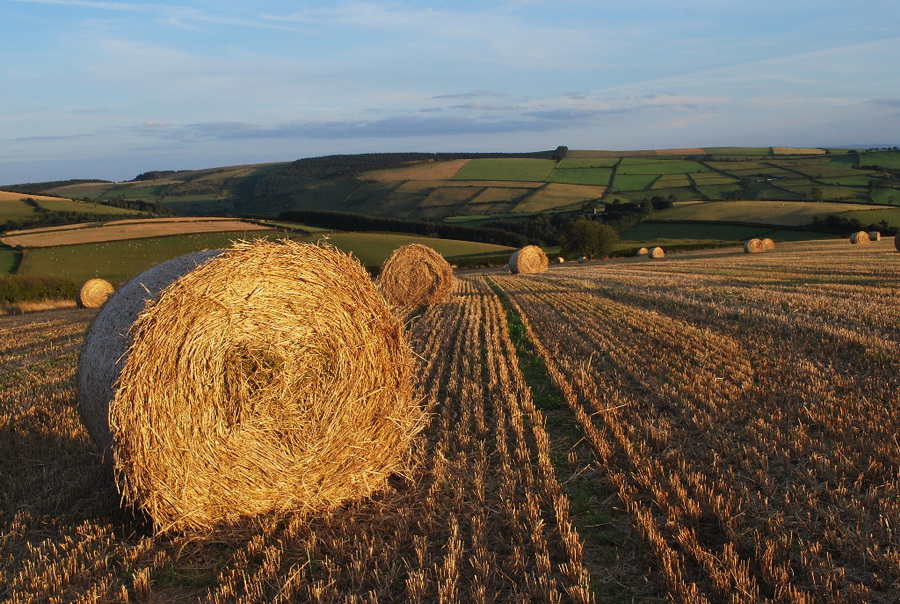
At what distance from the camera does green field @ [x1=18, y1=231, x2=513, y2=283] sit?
3697 centimetres

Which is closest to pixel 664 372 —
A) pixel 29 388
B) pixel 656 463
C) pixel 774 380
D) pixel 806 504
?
pixel 774 380

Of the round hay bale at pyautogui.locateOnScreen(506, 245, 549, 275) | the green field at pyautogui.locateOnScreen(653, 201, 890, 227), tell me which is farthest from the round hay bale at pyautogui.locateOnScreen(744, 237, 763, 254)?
the green field at pyautogui.locateOnScreen(653, 201, 890, 227)

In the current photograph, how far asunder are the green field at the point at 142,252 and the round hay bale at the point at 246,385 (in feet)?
90.4

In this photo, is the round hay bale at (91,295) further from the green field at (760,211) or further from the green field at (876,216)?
the green field at (876,216)

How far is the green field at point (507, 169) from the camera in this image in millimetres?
90812

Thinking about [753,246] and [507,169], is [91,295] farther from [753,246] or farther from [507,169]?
[507,169]

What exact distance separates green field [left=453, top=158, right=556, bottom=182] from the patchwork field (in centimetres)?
8143

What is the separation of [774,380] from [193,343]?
6.58 meters

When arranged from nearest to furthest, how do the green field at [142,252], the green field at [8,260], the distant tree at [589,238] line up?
1. the green field at [8,260]
2. the green field at [142,252]
3. the distant tree at [589,238]

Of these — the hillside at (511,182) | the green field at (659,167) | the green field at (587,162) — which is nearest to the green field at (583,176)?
the hillside at (511,182)

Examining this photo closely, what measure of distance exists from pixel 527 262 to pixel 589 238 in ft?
66.1

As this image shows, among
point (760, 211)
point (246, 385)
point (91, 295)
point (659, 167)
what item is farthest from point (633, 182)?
point (246, 385)

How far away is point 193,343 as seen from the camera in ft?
16.2

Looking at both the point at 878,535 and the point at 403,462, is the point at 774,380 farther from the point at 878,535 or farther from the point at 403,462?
the point at 403,462
